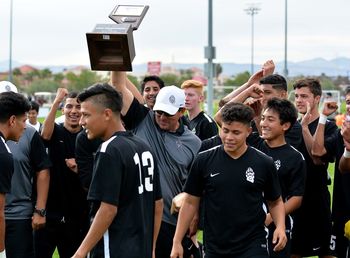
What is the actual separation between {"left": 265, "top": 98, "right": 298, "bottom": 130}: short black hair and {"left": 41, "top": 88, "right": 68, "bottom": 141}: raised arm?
236 cm

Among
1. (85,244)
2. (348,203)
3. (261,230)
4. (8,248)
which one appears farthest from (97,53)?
(348,203)

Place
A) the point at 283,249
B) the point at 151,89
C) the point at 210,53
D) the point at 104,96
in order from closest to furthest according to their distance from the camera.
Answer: the point at 104,96 < the point at 283,249 < the point at 151,89 < the point at 210,53

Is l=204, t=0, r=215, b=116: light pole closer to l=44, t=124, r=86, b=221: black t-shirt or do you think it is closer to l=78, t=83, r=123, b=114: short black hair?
l=44, t=124, r=86, b=221: black t-shirt

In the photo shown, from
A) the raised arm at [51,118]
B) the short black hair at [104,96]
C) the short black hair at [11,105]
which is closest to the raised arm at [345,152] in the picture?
the short black hair at [104,96]

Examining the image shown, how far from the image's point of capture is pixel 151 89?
28.7 feet

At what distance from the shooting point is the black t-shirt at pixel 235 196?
6148 millimetres

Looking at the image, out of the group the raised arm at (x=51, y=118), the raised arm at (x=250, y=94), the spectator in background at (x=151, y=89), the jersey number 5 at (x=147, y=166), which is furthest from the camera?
the spectator in background at (x=151, y=89)

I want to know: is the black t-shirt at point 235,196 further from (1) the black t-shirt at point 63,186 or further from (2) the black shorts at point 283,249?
(1) the black t-shirt at point 63,186

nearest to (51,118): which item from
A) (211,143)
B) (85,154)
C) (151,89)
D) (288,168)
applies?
(85,154)

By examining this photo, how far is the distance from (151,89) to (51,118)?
3.90ft

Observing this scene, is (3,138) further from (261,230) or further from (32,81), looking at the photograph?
(32,81)

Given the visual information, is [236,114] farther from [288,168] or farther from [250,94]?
[250,94]

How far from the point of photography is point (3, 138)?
20.9 feet

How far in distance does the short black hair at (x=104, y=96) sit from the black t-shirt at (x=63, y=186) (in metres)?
2.95
